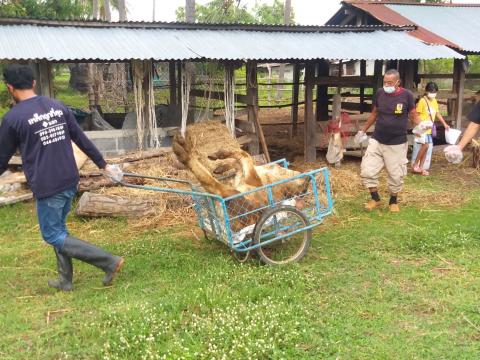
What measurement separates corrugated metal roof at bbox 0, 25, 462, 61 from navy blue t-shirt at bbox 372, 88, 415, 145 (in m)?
2.46

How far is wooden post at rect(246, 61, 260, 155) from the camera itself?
30.0ft

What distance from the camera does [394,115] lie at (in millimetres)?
6316

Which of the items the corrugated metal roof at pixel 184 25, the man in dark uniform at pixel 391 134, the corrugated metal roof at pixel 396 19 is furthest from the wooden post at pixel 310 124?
the man in dark uniform at pixel 391 134

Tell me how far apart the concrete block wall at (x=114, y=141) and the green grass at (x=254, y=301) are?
2608 millimetres

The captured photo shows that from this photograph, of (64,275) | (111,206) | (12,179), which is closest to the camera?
(64,275)

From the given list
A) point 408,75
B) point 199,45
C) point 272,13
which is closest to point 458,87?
point 408,75

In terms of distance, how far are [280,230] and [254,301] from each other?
2.98 ft

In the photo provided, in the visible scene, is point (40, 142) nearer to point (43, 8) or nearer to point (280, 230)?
point (280, 230)

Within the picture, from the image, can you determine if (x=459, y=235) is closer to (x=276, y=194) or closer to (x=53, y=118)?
(x=276, y=194)

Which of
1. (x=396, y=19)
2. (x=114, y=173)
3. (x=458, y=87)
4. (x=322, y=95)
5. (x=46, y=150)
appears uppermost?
(x=396, y=19)

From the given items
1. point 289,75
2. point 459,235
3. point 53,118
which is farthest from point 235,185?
point 289,75

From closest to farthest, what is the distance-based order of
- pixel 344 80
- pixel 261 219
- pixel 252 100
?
1. pixel 261 219
2. pixel 252 100
3. pixel 344 80

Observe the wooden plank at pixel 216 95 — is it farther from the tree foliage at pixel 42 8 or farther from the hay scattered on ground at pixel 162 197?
the tree foliage at pixel 42 8

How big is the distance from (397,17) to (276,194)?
7.93 m
